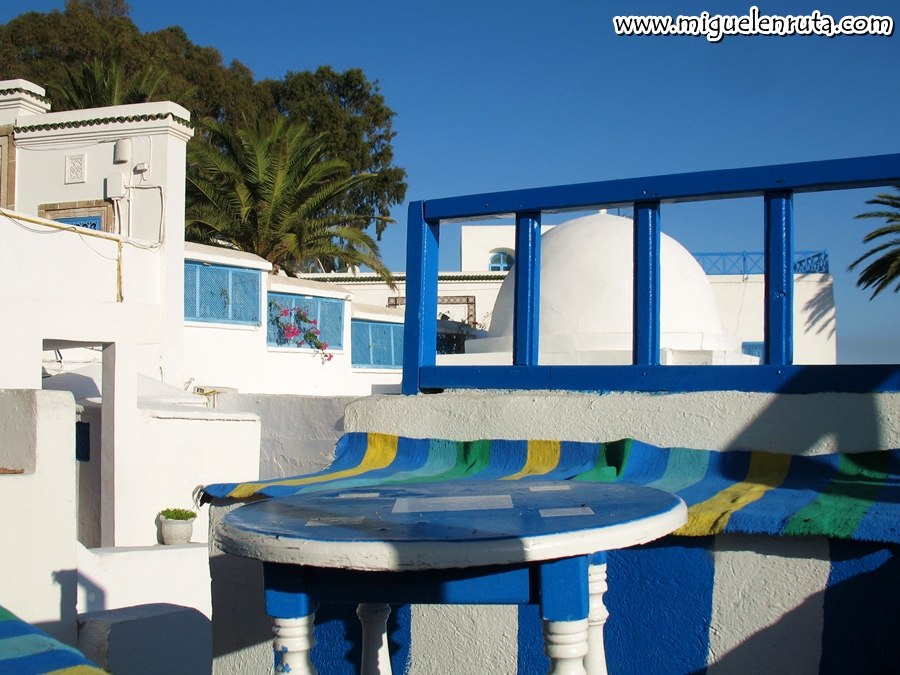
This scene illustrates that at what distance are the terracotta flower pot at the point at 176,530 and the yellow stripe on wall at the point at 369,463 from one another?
23.0ft

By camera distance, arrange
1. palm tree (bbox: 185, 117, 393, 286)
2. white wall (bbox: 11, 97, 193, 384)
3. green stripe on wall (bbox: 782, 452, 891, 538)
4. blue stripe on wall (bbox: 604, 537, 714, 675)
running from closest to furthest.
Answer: green stripe on wall (bbox: 782, 452, 891, 538) → blue stripe on wall (bbox: 604, 537, 714, 675) → white wall (bbox: 11, 97, 193, 384) → palm tree (bbox: 185, 117, 393, 286)

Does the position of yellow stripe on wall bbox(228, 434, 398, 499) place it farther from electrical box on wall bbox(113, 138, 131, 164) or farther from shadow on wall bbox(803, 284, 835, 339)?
shadow on wall bbox(803, 284, 835, 339)

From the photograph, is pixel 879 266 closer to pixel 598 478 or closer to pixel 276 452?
pixel 276 452

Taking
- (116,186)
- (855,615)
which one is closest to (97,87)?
(116,186)

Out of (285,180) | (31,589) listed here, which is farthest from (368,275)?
(31,589)

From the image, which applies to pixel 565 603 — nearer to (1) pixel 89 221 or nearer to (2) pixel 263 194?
(1) pixel 89 221

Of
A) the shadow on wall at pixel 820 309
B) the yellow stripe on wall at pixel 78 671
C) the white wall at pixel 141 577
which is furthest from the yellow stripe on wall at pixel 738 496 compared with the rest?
the shadow on wall at pixel 820 309

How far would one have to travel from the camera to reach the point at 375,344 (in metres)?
19.0

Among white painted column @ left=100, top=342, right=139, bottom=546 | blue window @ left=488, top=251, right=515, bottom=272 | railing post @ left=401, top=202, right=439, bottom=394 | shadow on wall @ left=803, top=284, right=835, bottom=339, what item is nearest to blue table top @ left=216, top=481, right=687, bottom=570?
railing post @ left=401, top=202, right=439, bottom=394

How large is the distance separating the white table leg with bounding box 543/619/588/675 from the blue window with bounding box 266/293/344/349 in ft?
48.5

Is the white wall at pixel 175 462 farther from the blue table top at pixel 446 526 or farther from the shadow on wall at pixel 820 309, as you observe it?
the shadow on wall at pixel 820 309

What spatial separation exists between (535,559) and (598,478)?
1.19m

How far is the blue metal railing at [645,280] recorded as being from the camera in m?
2.66

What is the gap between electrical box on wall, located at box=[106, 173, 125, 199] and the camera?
41.4 ft
